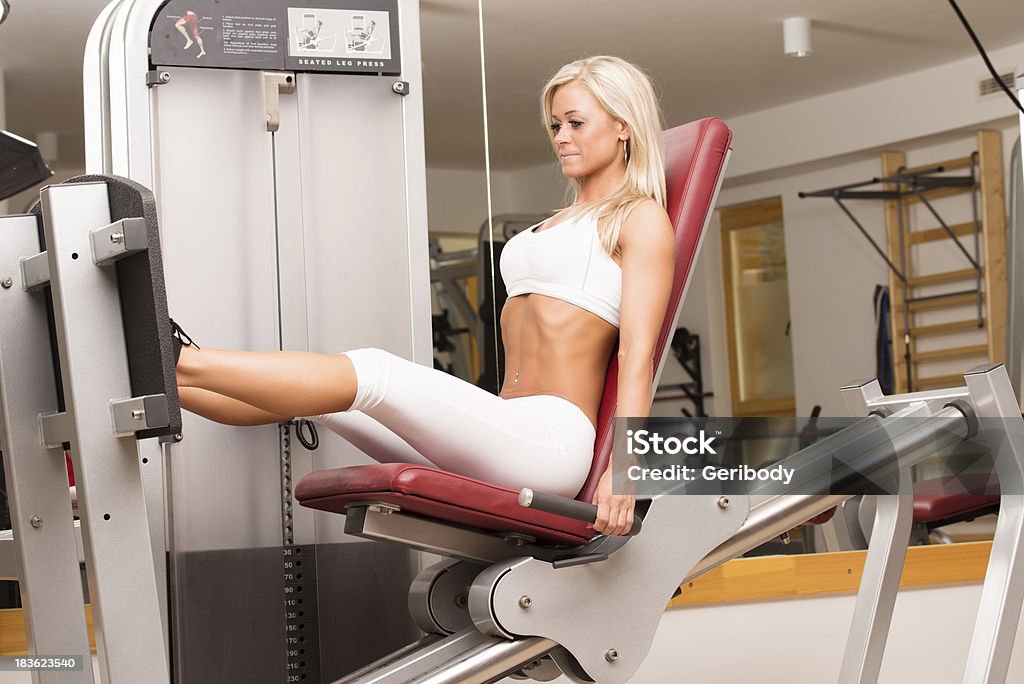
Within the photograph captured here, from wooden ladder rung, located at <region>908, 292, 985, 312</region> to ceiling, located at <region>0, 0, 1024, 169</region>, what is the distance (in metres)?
1.19

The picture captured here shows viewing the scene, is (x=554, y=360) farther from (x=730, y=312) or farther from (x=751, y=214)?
(x=730, y=312)

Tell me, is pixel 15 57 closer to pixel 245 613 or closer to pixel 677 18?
pixel 677 18

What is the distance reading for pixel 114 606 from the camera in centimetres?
128

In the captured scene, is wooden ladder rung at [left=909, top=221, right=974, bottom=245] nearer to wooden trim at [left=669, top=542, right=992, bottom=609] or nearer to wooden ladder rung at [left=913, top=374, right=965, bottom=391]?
wooden ladder rung at [left=913, top=374, right=965, bottom=391]

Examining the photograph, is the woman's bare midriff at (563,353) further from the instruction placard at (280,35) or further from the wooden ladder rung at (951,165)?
the wooden ladder rung at (951,165)

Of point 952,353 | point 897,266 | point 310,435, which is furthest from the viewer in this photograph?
point 897,266

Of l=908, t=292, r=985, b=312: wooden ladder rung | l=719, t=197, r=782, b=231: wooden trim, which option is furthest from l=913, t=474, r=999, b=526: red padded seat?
l=719, t=197, r=782, b=231: wooden trim

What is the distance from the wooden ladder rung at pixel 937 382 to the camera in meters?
6.22

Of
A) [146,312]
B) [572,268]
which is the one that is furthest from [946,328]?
[146,312]

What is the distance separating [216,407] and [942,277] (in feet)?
17.5

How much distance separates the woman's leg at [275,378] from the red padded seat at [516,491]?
0.38 feet

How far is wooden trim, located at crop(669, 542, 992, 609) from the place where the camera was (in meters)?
2.72

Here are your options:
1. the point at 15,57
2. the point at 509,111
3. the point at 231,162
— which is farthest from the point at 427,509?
the point at 509,111

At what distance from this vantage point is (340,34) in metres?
2.45
